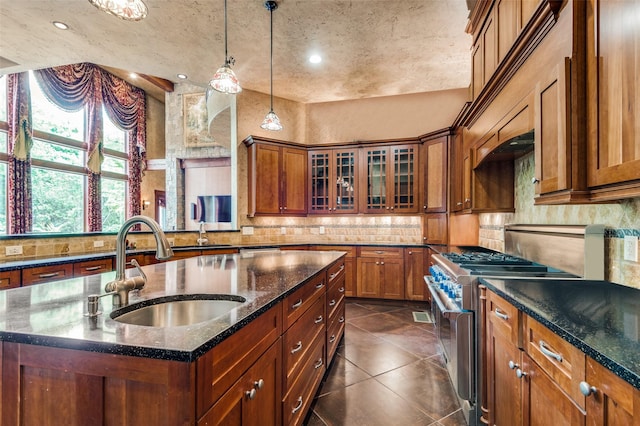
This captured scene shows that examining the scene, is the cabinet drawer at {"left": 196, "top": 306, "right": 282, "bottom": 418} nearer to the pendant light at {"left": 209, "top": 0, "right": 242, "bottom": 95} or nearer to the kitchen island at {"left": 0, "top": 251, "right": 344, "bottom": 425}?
the kitchen island at {"left": 0, "top": 251, "right": 344, "bottom": 425}

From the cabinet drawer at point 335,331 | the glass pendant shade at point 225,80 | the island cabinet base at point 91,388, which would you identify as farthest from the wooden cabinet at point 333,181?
the island cabinet base at point 91,388

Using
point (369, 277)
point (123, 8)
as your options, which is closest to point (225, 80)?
point (123, 8)

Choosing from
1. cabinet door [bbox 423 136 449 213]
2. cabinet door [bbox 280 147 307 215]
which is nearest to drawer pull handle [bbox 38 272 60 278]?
cabinet door [bbox 280 147 307 215]

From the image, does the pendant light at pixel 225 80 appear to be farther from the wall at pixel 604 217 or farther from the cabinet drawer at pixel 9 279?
the wall at pixel 604 217

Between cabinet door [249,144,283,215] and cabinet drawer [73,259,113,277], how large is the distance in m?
1.99

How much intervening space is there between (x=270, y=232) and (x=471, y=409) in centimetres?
384

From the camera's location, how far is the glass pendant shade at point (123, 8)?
173 centimetres

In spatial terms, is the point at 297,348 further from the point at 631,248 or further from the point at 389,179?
the point at 389,179

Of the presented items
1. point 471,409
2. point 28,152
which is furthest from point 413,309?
point 28,152

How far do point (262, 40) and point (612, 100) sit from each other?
340 centimetres

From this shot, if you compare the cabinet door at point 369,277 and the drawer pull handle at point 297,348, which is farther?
the cabinet door at point 369,277

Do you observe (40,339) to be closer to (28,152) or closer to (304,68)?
(304,68)

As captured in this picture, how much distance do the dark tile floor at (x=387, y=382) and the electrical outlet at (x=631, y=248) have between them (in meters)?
1.33

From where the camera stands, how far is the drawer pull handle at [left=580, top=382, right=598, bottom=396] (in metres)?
0.86
